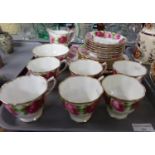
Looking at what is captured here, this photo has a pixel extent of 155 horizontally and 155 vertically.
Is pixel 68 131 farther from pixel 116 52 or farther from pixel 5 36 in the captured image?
pixel 5 36

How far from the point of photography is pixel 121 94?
0.58 meters

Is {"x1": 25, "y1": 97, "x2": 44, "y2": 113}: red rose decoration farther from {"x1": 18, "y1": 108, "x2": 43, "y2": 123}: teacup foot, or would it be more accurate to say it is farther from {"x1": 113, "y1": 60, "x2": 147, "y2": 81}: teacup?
{"x1": 113, "y1": 60, "x2": 147, "y2": 81}: teacup

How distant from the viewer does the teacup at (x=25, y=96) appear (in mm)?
420

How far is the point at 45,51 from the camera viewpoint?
0.71 meters

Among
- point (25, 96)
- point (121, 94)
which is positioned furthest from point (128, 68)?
point (25, 96)

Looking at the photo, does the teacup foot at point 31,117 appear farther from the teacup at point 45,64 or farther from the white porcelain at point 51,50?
the white porcelain at point 51,50

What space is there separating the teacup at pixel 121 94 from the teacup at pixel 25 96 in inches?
6.2

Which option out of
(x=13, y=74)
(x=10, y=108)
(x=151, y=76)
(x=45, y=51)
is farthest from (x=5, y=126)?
(x=151, y=76)

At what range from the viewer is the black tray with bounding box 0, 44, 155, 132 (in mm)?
460

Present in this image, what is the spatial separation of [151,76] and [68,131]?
0.32m

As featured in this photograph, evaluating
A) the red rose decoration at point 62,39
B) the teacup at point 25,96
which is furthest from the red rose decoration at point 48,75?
the red rose decoration at point 62,39

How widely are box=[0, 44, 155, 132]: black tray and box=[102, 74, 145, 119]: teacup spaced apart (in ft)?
0.08

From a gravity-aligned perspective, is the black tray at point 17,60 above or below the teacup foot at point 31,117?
above

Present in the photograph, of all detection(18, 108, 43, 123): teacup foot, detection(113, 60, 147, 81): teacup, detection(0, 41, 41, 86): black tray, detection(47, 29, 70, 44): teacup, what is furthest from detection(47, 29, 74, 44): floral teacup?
detection(18, 108, 43, 123): teacup foot
